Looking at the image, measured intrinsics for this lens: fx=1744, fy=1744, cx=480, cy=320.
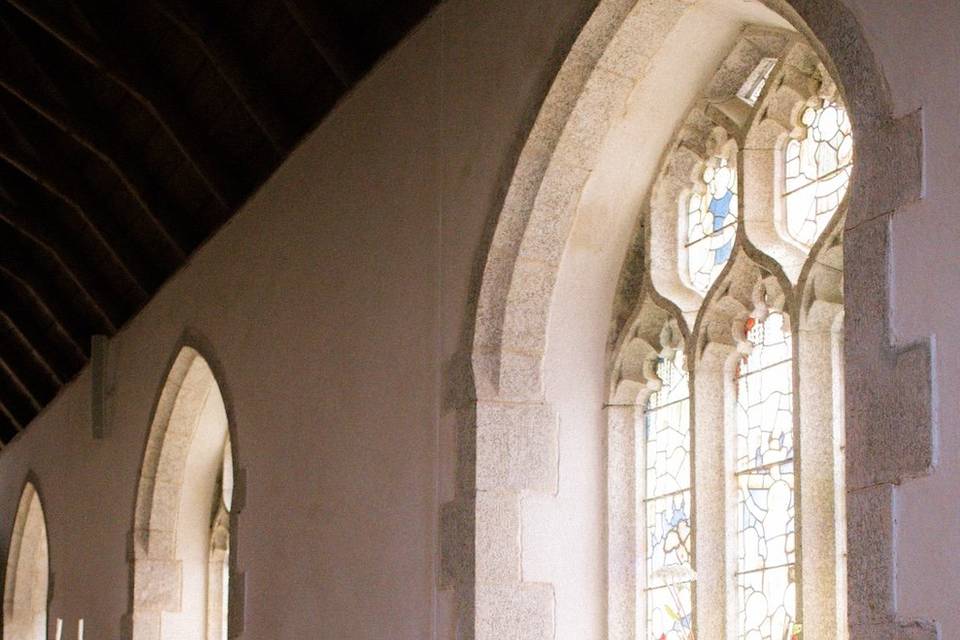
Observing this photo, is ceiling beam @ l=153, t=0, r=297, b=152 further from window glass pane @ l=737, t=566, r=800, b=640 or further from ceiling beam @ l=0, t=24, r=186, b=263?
window glass pane @ l=737, t=566, r=800, b=640

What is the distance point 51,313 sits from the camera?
33.8ft

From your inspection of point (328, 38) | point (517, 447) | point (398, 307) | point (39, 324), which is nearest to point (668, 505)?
point (517, 447)

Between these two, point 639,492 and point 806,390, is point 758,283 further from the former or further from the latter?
point 639,492

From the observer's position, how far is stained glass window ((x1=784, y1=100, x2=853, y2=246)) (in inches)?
167

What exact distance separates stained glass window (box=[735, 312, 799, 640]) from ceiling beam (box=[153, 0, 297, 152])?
9.22ft

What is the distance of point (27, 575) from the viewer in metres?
12.5

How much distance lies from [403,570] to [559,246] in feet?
3.81

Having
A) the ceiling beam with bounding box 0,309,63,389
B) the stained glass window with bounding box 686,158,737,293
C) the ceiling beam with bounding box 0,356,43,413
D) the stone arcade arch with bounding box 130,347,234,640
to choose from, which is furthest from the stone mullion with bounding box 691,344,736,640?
the ceiling beam with bounding box 0,356,43,413

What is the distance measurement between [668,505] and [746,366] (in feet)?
1.62

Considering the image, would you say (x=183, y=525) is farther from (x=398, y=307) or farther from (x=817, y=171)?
(x=817, y=171)

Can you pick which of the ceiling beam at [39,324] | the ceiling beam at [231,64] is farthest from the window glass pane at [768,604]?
the ceiling beam at [39,324]

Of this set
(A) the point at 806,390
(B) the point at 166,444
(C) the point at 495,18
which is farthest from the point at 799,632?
(B) the point at 166,444

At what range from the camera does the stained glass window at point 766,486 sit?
169 inches

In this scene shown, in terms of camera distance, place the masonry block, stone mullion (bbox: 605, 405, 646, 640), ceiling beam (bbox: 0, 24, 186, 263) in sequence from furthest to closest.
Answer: ceiling beam (bbox: 0, 24, 186, 263) < stone mullion (bbox: 605, 405, 646, 640) < the masonry block
